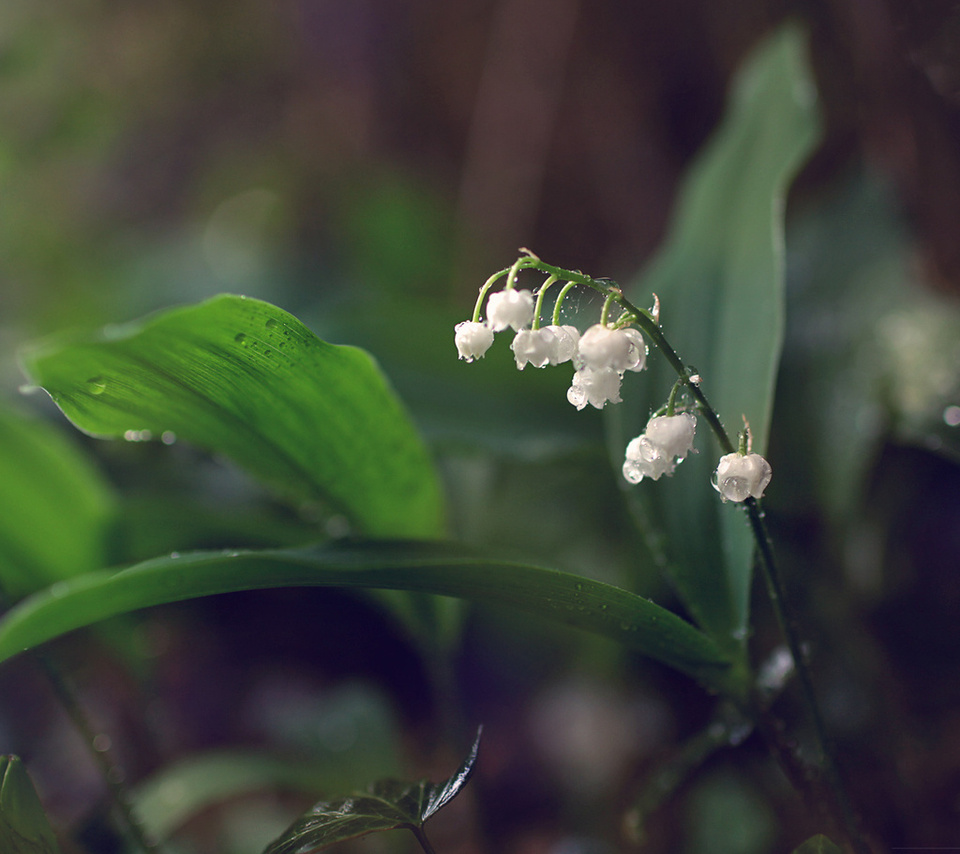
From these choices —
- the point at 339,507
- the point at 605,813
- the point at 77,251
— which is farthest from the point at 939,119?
the point at 77,251

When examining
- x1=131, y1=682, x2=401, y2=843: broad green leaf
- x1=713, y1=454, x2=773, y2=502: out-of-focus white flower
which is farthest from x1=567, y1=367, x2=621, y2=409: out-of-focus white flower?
x1=131, y1=682, x2=401, y2=843: broad green leaf

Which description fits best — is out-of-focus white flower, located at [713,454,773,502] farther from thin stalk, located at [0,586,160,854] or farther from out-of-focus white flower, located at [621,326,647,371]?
thin stalk, located at [0,586,160,854]

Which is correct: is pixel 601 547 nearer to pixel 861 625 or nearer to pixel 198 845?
pixel 861 625

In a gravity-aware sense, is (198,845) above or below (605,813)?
below

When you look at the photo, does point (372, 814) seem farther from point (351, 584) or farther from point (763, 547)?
point (763, 547)

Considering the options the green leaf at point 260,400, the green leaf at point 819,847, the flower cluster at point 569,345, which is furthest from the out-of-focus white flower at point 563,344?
the green leaf at point 819,847

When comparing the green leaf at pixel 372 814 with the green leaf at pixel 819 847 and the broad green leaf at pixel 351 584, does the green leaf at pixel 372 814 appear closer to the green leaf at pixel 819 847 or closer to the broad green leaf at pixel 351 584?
the broad green leaf at pixel 351 584

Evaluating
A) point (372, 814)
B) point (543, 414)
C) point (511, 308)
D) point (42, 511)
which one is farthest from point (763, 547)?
point (42, 511)
